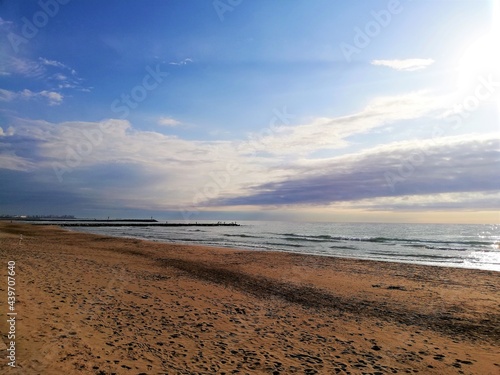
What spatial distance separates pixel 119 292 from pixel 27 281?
3.75 meters

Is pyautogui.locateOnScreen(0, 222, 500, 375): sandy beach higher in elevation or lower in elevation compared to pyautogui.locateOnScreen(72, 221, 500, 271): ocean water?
higher

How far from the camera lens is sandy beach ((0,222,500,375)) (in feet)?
23.7

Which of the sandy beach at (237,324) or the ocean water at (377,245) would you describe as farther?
the ocean water at (377,245)

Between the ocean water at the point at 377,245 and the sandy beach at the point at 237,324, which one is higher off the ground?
the sandy beach at the point at 237,324

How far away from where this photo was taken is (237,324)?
1017 centimetres

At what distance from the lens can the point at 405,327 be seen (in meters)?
10.9

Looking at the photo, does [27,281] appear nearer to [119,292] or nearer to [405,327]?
[119,292]

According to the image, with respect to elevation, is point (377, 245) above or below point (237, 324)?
below

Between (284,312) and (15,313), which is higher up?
(15,313)

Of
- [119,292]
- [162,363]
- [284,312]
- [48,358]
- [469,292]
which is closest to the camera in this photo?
[48,358]

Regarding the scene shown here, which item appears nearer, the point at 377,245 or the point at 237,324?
the point at 237,324

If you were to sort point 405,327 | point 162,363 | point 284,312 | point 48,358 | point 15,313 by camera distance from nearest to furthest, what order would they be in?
1. point 48,358
2. point 162,363
3. point 15,313
4. point 405,327
5. point 284,312

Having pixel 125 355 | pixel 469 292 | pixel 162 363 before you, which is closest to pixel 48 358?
pixel 125 355

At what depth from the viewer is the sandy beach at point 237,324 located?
7227 mm
